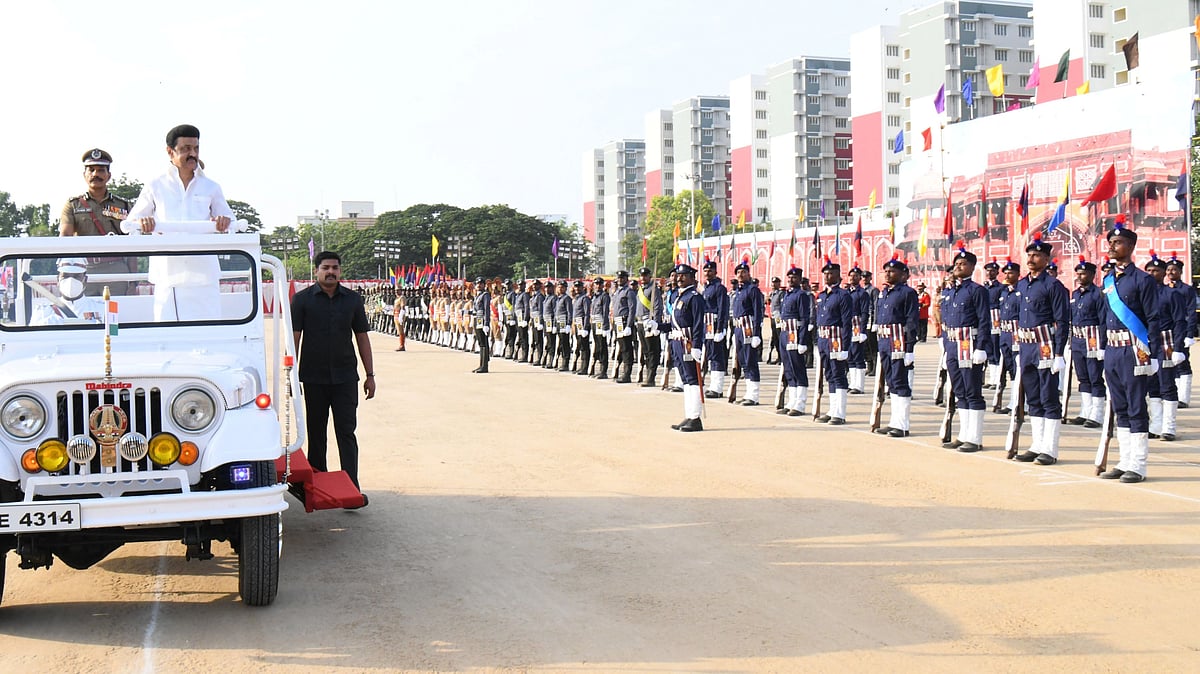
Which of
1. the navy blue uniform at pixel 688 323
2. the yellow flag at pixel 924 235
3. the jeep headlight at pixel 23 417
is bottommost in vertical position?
the jeep headlight at pixel 23 417

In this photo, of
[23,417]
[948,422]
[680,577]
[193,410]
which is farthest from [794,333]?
[23,417]

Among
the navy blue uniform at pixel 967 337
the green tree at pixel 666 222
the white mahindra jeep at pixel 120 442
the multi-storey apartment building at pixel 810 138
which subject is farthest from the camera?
the multi-storey apartment building at pixel 810 138

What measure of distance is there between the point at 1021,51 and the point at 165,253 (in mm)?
86417

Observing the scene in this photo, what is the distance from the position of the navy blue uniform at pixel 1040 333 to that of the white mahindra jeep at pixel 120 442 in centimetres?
806

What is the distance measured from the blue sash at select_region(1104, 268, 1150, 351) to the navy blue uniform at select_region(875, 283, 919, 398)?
310 cm

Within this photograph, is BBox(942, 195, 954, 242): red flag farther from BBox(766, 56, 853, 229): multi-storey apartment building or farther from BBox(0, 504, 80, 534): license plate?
BBox(766, 56, 853, 229): multi-storey apartment building

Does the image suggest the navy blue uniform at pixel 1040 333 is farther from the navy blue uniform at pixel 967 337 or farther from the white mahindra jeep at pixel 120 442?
the white mahindra jeep at pixel 120 442

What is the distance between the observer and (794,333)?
52.1ft

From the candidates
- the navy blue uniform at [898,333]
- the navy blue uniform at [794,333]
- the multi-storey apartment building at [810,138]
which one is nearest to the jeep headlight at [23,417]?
the navy blue uniform at [898,333]

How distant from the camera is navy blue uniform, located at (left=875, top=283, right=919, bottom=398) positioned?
1312 centimetres

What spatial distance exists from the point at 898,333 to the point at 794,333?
9.39ft

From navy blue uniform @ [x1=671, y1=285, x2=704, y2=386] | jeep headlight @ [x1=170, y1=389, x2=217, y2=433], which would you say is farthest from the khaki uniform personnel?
navy blue uniform @ [x1=671, y1=285, x2=704, y2=386]

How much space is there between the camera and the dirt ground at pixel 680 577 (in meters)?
5.29

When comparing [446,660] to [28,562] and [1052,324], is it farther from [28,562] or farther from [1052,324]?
[1052,324]
